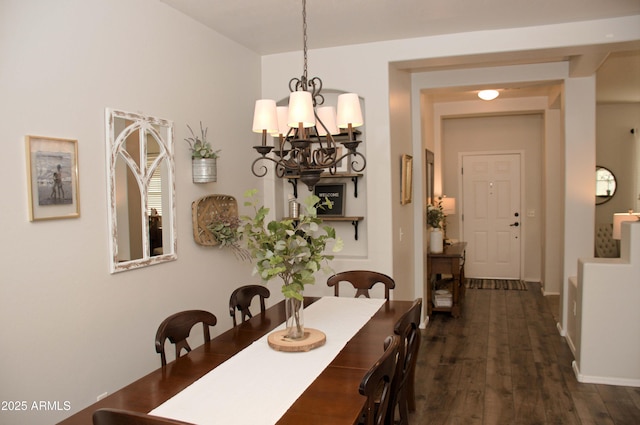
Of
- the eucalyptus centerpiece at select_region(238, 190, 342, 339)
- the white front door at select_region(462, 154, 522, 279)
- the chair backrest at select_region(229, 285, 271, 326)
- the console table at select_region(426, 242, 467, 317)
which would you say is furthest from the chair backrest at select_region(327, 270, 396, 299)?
the white front door at select_region(462, 154, 522, 279)

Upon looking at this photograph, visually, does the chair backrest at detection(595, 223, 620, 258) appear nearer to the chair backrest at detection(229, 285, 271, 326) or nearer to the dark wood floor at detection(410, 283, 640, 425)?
the dark wood floor at detection(410, 283, 640, 425)

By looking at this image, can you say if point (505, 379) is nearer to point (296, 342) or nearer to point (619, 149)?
point (296, 342)

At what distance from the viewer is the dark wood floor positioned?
11.0ft

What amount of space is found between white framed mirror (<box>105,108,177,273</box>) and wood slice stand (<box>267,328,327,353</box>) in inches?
40.2

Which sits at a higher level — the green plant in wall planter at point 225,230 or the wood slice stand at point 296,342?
the green plant in wall planter at point 225,230

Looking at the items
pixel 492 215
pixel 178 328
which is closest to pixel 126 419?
pixel 178 328

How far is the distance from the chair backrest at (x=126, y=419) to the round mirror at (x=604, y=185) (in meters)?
8.18

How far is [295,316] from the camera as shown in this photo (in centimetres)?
241

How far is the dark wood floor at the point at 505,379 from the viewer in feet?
11.0

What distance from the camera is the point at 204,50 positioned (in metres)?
3.65

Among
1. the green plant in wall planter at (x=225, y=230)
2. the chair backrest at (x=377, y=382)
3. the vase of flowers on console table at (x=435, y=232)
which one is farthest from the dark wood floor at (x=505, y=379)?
the green plant in wall planter at (x=225, y=230)

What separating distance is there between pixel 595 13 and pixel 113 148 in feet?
11.2

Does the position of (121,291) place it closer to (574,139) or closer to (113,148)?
(113,148)

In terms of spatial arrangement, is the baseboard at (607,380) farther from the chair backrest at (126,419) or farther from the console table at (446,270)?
the chair backrest at (126,419)
